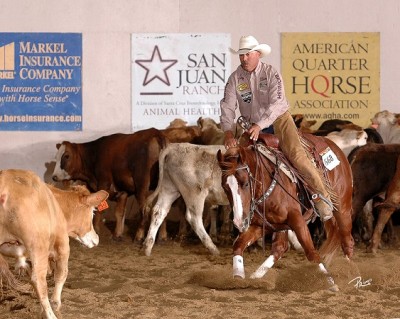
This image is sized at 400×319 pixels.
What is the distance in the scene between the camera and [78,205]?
712 centimetres

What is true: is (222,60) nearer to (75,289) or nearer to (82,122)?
(82,122)

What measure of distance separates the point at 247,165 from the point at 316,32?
21.6 ft

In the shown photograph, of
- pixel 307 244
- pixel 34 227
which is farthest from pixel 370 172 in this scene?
pixel 34 227

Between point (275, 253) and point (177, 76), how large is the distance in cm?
621

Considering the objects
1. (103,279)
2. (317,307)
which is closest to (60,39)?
(103,279)

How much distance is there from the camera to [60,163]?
41.7 feet

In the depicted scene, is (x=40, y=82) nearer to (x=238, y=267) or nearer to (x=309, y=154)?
(x=309, y=154)

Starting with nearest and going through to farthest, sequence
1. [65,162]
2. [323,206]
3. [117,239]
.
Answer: [323,206] → [117,239] → [65,162]

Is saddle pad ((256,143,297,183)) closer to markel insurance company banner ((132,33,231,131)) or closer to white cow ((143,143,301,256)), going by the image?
white cow ((143,143,301,256))

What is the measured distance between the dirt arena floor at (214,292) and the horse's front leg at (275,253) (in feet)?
0.38

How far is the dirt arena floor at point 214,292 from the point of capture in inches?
267

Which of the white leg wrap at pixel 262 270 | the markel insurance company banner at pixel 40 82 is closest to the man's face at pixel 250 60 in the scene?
the white leg wrap at pixel 262 270

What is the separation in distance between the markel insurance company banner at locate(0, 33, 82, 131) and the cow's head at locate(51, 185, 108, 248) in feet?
22.4
